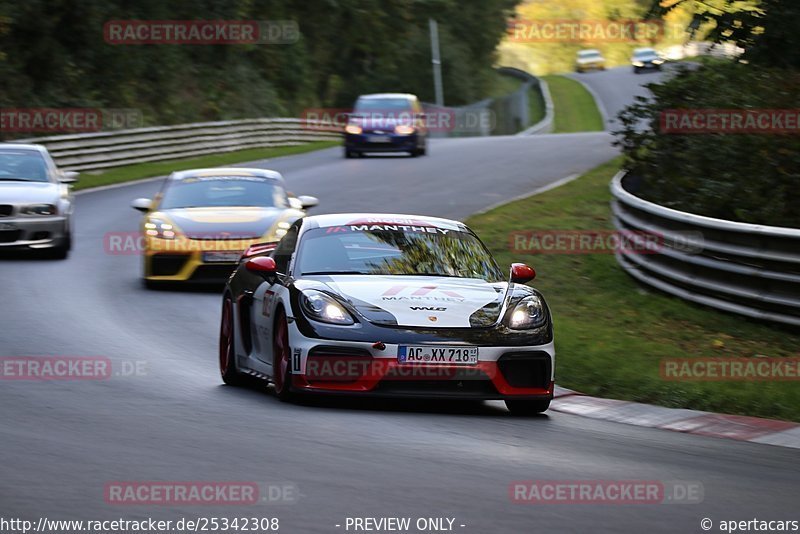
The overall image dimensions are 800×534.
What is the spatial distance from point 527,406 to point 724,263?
5.07 metres

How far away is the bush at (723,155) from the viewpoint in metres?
14.4

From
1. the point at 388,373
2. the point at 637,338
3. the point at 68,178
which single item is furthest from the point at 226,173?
the point at 388,373

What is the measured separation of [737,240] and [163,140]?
27.4 meters

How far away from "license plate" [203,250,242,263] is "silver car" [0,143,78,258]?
3.86m

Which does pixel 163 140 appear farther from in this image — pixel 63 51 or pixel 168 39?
pixel 168 39

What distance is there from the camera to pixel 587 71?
101250mm

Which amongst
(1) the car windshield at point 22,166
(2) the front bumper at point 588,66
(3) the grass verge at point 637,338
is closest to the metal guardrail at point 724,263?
(3) the grass verge at point 637,338

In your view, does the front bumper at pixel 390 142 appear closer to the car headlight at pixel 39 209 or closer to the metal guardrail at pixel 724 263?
the car headlight at pixel 39 209

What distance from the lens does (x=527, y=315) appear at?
9.52m

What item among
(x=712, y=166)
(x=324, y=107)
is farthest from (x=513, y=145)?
(x=324, y=107)

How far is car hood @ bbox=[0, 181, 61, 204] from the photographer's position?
63.9 feet
